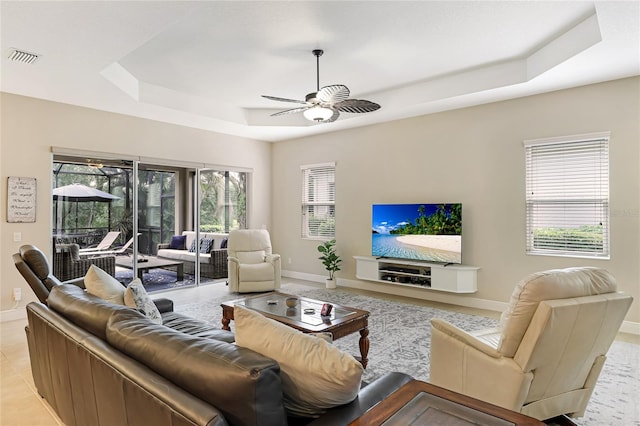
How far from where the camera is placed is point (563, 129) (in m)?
4.53

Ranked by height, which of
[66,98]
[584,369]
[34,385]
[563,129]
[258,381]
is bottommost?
[34,385]

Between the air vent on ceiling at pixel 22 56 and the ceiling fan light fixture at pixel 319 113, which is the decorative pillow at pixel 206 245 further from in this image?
the air vent on ceiling at pixel 22 56

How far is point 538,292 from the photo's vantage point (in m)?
1.88

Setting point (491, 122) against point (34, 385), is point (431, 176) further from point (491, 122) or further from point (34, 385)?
point (34, 385)

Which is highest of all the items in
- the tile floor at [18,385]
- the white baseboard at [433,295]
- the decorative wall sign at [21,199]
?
the decorative wall sign at [21,199]

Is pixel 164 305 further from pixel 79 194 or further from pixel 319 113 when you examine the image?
pixel 79 194

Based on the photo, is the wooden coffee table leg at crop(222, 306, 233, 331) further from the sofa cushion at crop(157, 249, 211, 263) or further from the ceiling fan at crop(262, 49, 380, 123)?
the sofa cushion at crop(157, 249, 211, 263)

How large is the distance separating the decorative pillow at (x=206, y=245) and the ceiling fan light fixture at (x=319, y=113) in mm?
3503

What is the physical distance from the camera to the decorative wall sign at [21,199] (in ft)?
15.1

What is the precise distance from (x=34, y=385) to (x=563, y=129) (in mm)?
5876

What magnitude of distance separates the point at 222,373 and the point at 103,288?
1614mm

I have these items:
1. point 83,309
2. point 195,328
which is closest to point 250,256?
point 195,328

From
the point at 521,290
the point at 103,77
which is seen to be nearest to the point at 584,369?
the point at 521,290

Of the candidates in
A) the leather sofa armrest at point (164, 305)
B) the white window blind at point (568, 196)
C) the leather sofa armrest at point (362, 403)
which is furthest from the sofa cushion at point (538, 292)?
the white window blind at point (568, 196)
